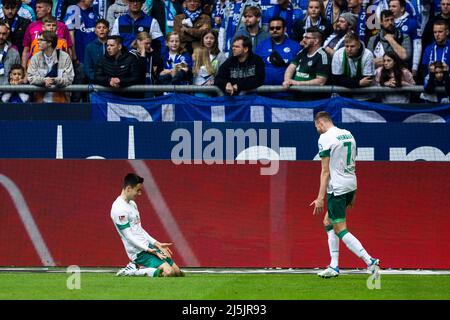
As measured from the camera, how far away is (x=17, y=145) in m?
18.0

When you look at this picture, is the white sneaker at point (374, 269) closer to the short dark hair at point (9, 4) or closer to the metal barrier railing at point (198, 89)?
the metal barrier railing at point (198, 89)

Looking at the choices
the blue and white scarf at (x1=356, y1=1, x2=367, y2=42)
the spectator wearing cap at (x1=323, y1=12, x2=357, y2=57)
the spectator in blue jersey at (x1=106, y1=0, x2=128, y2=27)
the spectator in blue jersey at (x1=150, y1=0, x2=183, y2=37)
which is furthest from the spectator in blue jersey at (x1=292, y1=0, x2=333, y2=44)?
the spectator in blue jersey at (x1=106, y1=0, x2=128, y2=27)

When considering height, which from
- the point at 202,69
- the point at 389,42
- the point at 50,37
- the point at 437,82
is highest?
the point at 50,37

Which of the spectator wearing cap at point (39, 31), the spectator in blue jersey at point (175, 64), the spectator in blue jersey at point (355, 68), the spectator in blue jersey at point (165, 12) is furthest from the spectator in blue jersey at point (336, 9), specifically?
the spectator wearing cap at point (39, 31)

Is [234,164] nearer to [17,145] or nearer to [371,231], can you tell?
[371,231]

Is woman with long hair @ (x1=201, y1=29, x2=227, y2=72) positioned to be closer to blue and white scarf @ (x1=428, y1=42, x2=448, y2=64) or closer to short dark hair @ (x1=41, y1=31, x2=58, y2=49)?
short dark hair @ (x1=41, y1=31, x2=58, y2=49)

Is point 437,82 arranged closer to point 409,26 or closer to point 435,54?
point 435,54

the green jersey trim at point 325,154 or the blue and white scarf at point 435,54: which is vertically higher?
the blue and white scarf at point 435,54

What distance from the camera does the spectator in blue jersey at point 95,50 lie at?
19.2m

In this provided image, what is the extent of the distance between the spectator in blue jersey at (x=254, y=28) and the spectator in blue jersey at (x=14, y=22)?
3601mm

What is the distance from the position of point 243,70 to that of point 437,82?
115 inches

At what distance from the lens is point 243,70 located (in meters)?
18.5

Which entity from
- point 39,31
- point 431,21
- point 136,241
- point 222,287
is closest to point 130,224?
point 136,241
